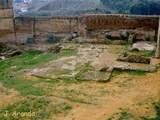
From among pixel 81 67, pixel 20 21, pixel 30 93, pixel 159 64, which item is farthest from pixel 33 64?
pixel 20 21

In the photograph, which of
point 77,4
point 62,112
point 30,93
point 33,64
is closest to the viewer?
point 62,112

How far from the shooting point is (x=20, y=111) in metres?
7.12

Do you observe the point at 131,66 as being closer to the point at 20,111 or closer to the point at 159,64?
the point at 159,64

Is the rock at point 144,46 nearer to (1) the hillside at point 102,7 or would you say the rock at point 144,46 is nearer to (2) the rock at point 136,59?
(2) the rock at point 136,59

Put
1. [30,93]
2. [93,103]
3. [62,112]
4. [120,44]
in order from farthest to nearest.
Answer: [120,44] → [30,93] → [93,103] → [62,112]

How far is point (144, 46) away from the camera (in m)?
13.5

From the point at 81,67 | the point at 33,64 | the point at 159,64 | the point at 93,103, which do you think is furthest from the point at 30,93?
the point at 159,64

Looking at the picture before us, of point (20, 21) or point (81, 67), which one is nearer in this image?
point (81, 67)

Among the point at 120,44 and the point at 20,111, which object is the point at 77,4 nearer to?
the point at 120,44

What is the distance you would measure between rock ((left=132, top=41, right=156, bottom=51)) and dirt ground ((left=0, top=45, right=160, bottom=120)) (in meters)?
3.01

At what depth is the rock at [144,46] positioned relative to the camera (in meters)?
13.1

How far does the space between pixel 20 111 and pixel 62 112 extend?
0.92 meters

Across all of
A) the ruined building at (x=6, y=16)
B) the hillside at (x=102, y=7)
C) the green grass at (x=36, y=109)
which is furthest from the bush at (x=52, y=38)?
the green grass at (x=36, y=109)

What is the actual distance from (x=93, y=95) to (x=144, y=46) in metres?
6.13
